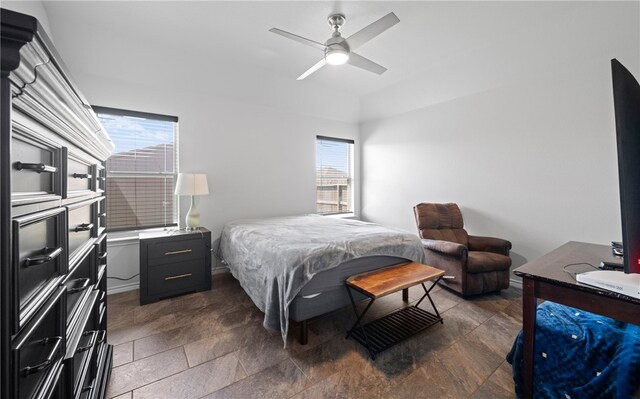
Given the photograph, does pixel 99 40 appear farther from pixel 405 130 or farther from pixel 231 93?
pixel 405 130

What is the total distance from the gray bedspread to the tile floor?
0.88ft

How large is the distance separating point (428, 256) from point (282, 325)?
2051mm

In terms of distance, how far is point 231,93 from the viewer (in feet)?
12.0

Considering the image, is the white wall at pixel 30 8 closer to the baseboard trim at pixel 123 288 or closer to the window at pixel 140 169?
the window at pixel 140 169

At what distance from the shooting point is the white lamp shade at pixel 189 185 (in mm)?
3000

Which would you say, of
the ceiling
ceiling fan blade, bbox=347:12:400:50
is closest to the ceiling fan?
ceiling fan blade, bbox=347:12:400:50

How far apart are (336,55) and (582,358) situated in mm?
2632

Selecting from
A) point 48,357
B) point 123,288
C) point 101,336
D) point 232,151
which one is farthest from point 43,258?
point 232,151

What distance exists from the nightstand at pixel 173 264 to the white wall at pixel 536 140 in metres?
3.15

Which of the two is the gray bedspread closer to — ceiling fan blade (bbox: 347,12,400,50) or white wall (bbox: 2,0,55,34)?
ceiling fan blade (bbox: 347,12,400,50)

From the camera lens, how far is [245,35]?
9.60ft

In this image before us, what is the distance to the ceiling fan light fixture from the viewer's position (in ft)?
7.69

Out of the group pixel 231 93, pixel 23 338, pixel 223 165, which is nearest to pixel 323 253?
pixel 23 338

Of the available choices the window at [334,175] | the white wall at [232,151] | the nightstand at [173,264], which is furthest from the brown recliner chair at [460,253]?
the nightstand at [173,264]
